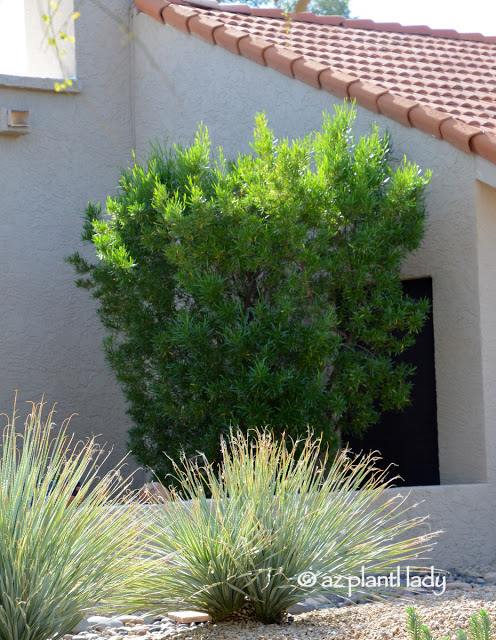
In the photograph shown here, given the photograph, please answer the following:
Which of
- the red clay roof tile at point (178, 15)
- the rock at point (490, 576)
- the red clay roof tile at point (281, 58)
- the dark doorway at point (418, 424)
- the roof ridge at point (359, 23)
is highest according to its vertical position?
the roof ridge at point (359, 23)

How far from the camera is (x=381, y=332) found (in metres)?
7.08

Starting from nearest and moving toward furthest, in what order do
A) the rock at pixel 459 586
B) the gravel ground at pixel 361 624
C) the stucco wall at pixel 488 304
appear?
the gravel ground at pixel 361 624
the rock at pixel 459 586
the stucco wall at pixel 488 304

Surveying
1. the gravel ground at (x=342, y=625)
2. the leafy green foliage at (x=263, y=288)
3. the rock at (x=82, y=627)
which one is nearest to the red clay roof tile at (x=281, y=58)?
the leafy green foliage at (x=263, y=288)

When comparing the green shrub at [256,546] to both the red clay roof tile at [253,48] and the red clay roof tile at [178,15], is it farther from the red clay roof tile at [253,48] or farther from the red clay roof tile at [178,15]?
the red clay roof tile at [178,15]

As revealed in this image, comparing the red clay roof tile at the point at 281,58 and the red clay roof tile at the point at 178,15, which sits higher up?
the red clay roof tile at the point at 178,15

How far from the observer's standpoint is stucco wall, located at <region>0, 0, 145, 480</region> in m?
9.52

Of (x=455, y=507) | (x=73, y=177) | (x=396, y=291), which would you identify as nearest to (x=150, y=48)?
(x=73, y=177)

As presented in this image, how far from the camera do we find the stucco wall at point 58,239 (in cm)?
952

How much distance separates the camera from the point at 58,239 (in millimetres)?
9797

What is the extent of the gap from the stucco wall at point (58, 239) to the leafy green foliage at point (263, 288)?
7.59 feet

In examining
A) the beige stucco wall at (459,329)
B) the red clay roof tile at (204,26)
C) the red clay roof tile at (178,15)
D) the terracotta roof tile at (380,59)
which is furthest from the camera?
the red clay roof tile at (178,15)

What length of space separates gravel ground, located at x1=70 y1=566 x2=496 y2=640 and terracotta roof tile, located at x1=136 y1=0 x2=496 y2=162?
12.1 feet

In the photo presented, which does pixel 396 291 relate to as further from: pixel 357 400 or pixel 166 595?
pixel 166 595

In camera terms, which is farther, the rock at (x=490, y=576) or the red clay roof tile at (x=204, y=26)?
the red clay roof tile at (x=204, y=26)
